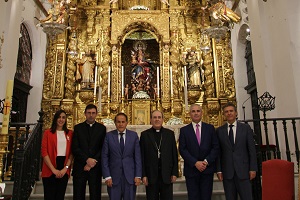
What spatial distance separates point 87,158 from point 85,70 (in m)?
7.65

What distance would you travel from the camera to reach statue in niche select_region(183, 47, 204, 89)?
1090cm

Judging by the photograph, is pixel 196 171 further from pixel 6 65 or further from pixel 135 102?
pixel 135 102

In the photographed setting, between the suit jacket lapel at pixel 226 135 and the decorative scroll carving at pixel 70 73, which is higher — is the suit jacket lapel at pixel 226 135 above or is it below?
below

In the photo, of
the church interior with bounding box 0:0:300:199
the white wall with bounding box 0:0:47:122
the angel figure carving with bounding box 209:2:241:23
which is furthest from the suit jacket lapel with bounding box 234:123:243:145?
the angel figure carving with bounding box 209:2:241:23

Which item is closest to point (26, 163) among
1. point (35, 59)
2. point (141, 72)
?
point (141, 72)

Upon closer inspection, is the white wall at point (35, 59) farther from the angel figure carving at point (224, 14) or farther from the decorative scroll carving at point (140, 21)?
the angel figure carving at point (224, 14)

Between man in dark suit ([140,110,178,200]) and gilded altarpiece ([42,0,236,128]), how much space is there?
657cm

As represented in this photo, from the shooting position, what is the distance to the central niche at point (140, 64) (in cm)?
1089

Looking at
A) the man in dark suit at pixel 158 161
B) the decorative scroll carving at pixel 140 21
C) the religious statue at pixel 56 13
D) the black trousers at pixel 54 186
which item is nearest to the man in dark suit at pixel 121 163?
the man in dark suit at pixel 158 161

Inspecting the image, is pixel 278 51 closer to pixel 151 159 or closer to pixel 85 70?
pixel 151 159

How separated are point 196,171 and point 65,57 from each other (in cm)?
866

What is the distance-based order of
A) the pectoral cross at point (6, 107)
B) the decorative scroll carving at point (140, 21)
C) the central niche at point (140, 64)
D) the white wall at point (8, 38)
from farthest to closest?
the decorative scroll carving at point (140, 21)
the central niche at point (140, 64)
the white wall at point (8, 38)
the pectoral cross at point (6, 107)

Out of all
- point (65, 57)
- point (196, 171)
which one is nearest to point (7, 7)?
point (65, 57)

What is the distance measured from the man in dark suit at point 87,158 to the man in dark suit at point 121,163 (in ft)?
0.46
